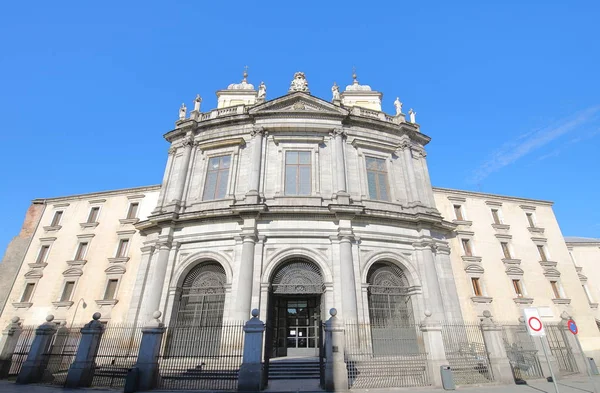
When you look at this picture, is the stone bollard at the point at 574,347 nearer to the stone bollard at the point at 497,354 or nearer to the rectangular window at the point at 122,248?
the stone bollard at the point at 497,354

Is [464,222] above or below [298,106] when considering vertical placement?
below

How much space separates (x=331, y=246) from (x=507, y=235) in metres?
15.2

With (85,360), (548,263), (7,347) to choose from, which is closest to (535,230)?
(548,263)

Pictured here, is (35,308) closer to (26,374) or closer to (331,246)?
(26,374)

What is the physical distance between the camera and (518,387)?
1084 cm

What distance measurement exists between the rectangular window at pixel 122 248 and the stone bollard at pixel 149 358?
38.4ft

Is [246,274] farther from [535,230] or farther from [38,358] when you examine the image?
[535,230]

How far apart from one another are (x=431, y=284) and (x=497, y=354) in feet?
16.5

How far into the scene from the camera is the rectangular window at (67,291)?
19.9 metres

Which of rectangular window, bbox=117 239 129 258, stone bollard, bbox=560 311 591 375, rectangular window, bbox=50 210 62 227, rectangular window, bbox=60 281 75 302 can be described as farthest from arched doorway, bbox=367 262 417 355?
rectangular window, bbox=50 210 62 227

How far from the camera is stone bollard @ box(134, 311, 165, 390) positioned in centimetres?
1014

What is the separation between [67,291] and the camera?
2017cm

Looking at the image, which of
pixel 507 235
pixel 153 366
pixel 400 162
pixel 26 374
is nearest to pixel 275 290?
pixel 153 366

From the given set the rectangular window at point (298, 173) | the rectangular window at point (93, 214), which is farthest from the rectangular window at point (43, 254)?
the rectangular window at point (298, 173)
